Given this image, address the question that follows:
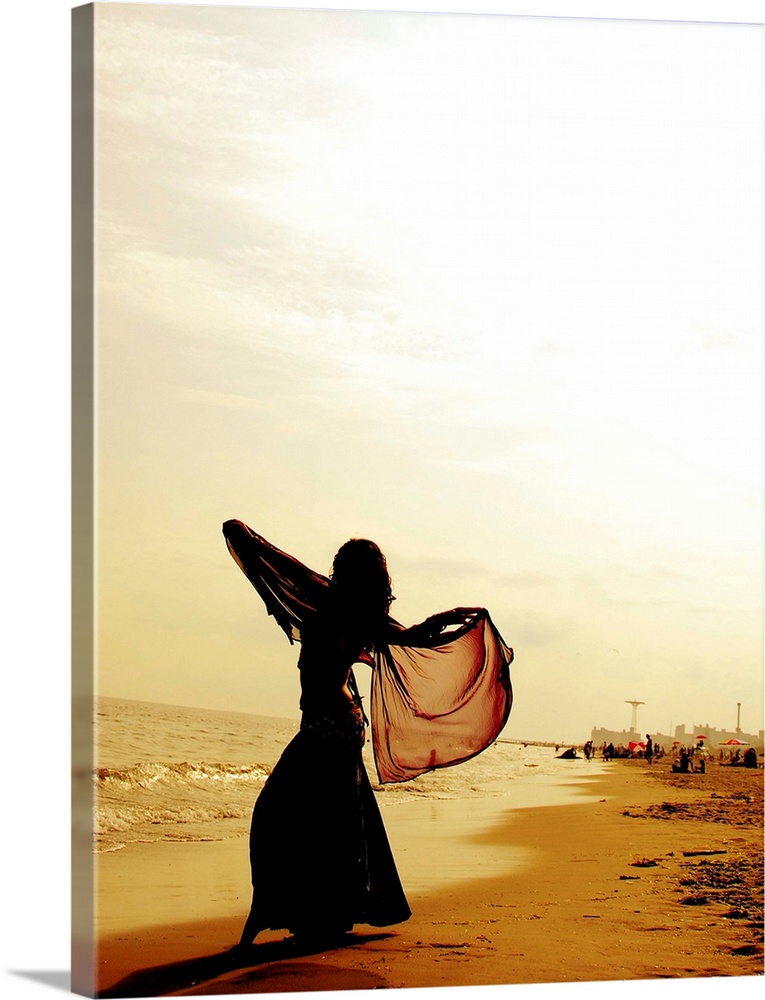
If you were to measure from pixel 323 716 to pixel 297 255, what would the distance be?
1.76m

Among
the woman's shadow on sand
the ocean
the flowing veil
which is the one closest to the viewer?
the woman's shadow on sand

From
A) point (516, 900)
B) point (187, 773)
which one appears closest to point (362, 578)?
point (187, 773)

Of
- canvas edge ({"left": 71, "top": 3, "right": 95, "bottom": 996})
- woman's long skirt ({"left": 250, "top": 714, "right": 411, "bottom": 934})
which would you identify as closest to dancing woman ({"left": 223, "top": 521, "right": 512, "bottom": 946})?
woman's long skirt ({"left": 250, "top": 714, "right": 411, "bottom": 934})

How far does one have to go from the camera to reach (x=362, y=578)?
19.9 ft

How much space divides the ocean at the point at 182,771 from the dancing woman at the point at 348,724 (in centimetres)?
9

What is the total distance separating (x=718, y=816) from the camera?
6582 mm

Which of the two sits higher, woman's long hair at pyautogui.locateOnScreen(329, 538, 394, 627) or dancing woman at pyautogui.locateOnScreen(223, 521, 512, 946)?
woman's long hair at pyautogui.locateOnScreen(329, 538, 394, 627)

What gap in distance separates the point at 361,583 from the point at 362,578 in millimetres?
19

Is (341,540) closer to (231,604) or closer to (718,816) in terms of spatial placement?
(231,604)

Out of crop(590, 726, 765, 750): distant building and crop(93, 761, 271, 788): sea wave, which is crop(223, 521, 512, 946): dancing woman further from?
crop(590, 726, 765, 750): distant building

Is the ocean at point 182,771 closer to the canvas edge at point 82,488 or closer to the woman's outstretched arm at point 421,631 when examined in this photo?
the canvas edge at point 82,488

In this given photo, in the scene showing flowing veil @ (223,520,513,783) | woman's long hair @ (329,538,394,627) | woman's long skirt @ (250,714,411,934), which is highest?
woman's long hair @ (329,538,394,627)

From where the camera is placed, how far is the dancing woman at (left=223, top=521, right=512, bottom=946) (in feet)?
19.2

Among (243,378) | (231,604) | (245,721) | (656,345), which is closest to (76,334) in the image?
(243,378)
